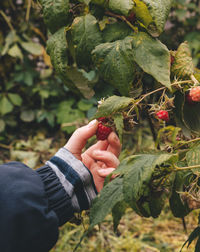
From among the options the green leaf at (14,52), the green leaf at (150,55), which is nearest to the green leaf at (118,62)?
the green leaf at (150,55)

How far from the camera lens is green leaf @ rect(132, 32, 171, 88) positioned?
55cm

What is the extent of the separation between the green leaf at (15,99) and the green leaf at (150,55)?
1877 millimetres

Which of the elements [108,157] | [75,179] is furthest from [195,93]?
[75,179]

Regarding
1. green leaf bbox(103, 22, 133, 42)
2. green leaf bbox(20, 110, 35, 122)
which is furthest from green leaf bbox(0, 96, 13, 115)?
green leaf bbox(103, 22, 133, 42)

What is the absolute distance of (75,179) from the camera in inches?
29.9

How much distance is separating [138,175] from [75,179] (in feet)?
0.98

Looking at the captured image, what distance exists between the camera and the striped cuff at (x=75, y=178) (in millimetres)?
764

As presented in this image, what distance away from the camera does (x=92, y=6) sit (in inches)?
24.6

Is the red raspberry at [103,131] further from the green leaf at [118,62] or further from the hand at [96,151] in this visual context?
the green leaf at [118,62]

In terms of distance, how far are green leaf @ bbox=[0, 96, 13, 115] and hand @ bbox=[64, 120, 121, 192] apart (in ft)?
5.12

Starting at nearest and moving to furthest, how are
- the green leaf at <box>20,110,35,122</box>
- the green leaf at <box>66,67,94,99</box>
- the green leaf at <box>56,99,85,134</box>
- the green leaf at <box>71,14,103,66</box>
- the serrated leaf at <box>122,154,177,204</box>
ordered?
1. the serrated leaf at <box>122,154,177,204</box>
2. the green leaf at <box>71,14,103,66</box>
3. the green leaf at <box>66,67,94,99</box>
4. the green leaf at <box>56,99,85,134</box>
5. the green leaf at <box>20,110,35,122</box>

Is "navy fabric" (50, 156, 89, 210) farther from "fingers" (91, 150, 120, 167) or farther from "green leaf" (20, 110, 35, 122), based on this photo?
"green leaf" (20, 110, 35, 122)

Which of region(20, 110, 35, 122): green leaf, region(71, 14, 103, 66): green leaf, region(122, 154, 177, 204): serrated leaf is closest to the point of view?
region(122, 154, 177, 204): serrated leaf

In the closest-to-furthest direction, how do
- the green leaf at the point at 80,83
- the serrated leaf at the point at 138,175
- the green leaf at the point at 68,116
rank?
the serrated leaf at the point at 138,175 < the green leaf at the point at 80,83 < the green leaf at the point at 68,116
